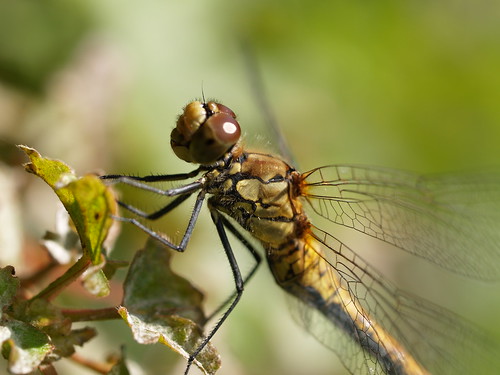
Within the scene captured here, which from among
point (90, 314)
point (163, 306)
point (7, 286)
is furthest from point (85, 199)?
point (163, 306)

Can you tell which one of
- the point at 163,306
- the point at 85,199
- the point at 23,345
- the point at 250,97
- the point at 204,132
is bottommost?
the point at 23,345

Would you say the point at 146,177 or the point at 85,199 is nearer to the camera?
the point at 85,199

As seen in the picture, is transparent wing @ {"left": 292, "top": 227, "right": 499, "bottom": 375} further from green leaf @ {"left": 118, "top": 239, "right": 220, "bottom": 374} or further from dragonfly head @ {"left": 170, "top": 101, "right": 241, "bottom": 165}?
green leaf @ {"left": 118, "top": 239, "right": 220, "bottom": 374}

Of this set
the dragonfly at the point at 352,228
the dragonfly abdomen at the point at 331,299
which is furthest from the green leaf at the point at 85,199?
the dragonfly abdomen at the point at 331,299

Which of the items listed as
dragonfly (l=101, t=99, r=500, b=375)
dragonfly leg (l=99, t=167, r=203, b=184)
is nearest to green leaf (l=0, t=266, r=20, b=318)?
dragonfly leg (l=99, t=167, r=203, b=184)

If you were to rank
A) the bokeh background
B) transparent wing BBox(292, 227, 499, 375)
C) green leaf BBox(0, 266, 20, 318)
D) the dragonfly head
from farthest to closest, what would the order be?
1. the bokeh background
2. transparent wing BBox(292, 227, 499, 375)
3. the dragonfly head
4. green leaf BBox(0, 266, 20, 318)

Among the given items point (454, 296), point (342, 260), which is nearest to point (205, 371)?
point (342, 260)

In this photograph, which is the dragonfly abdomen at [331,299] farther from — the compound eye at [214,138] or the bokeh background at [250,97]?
the compound eye at [214,138]

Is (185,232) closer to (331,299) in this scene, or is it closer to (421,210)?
(331,299)
